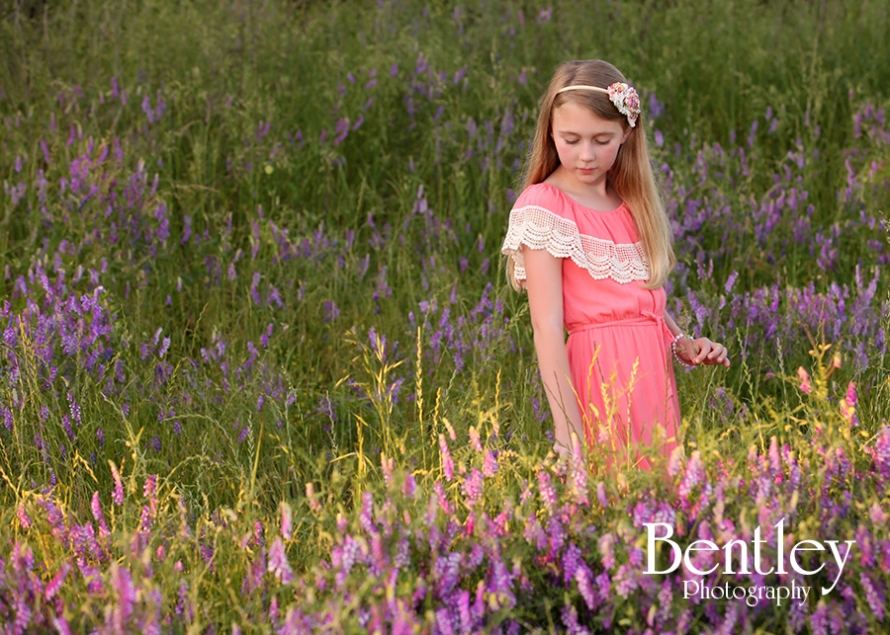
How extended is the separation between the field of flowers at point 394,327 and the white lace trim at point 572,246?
40 cm

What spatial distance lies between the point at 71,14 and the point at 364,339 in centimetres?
320

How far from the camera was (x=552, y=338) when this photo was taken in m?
2.66

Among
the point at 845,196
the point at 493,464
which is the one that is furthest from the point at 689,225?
the point at 493,464

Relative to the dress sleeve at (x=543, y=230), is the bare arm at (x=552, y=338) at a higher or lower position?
lower

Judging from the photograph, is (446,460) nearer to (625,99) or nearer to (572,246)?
(572,246)

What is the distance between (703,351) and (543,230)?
52 cm

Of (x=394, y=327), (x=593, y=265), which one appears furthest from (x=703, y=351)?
(x=394, y=327)

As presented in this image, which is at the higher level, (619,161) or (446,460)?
(619,161)

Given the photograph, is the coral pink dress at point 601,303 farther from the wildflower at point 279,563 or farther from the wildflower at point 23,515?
the wildflower at point 23,515

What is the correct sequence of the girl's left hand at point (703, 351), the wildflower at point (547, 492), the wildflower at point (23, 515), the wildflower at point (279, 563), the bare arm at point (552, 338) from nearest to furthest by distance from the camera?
1. the wildflower at point (279, 563)
2. the wildflower at point (547, 492)
3. the wildflower at point (23, 515)
4. the bare arm at point (552, 338)
5. the girl's left hand at point (703, 351)

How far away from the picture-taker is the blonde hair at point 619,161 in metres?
2.81

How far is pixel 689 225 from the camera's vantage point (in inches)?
180

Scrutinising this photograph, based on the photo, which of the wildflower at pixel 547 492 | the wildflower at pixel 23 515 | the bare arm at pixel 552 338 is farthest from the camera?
the bare arm at pixel 552 338

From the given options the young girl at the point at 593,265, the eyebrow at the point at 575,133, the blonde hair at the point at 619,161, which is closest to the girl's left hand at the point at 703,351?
the young girl at the point at 593,265
